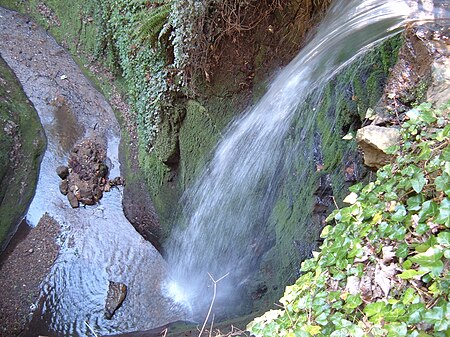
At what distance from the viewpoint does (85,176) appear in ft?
24.3

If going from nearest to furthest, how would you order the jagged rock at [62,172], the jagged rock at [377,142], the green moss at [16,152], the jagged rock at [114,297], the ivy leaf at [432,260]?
the ivy leaf at [432,260]
the jagged rock at [377,142]
the jagged rock at [114,297]
the green moss at [16,152]
the jagged rock at [62,172]

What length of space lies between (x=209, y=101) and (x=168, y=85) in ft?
2.32

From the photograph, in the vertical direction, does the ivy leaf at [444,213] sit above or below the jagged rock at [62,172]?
below

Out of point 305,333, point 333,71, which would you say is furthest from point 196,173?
point 305,333

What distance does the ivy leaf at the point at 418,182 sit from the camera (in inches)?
71.7

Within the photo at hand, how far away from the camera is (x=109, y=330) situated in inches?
218

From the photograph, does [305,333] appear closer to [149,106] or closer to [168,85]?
[168,85]

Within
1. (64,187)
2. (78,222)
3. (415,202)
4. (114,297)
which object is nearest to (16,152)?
(64,187)

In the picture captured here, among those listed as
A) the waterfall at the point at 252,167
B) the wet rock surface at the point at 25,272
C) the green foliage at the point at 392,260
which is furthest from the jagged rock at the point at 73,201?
the green foliage at the point at 392,260

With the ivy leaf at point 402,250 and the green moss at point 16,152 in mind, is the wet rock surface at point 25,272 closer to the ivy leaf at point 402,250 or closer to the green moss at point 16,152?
the green moss at point 16,152

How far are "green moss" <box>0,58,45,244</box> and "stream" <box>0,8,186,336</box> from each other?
180 millimetres

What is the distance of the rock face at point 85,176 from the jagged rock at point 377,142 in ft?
18.7

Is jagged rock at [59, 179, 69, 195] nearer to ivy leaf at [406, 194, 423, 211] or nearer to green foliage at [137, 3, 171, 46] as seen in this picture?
green foliage at [137, 3, 171, 46]

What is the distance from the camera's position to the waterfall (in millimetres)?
3412
